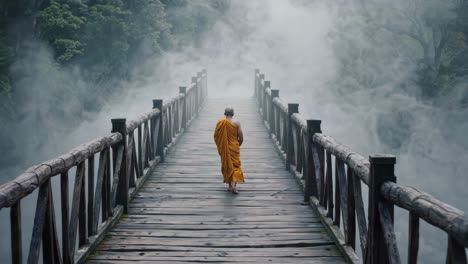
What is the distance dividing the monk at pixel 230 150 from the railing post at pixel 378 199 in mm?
3601

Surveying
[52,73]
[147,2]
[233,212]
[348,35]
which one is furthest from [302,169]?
[348,35]

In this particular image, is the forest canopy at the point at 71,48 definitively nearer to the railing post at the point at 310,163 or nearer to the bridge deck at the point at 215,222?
the bridge deck at the point at 215,222

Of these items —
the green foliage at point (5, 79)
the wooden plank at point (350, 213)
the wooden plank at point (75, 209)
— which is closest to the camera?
the wooden plank at point (75, 209)

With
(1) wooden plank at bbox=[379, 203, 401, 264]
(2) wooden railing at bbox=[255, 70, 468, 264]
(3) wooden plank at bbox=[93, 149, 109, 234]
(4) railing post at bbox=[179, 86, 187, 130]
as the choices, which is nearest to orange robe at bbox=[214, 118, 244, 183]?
(2) wooden railing at bbox=[255, 70, 468, 264]

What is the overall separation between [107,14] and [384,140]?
16.8m

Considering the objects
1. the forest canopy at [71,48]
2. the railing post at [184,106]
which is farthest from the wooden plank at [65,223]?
the forest canopy at [71,48]

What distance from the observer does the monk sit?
708cm

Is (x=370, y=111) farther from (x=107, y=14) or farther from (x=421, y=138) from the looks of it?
(x=107, y=14)

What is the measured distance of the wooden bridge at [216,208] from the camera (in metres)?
3.27

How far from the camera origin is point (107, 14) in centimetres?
2322

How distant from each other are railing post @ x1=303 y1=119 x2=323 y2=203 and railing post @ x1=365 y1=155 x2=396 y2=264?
2.51 m

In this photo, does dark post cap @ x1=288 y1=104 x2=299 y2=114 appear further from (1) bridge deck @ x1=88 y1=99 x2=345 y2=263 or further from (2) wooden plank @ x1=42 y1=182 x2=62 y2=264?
(2) wooden plank @ x1=42 y1=182 x2=62 y2=264

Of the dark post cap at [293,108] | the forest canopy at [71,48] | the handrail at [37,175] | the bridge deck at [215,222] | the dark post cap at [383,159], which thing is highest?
the forest canopy at [71,48]

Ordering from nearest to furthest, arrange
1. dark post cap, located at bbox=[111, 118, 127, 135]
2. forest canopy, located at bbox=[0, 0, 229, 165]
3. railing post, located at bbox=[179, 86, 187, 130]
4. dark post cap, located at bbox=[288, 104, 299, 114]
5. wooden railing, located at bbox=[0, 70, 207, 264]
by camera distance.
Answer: wooden railing, located at bbox=[0, 70, 207, 264], dark post cap, located at bbox=[111, 118, 127, 135], dark post cap, located at bbox=[288, 104, 299, 114], railing post, located at bbox=[179, 86, 187, 130], forest canopy, located at bbox=[0, 0, 229, 165]
